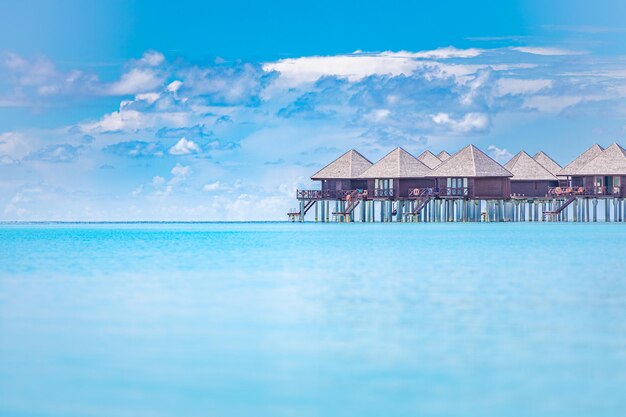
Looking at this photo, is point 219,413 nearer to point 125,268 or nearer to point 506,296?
point 506,296

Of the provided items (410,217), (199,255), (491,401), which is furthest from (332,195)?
(491,401)

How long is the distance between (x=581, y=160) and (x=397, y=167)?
13.3 metres

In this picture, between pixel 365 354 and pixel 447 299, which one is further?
pixel 447 299

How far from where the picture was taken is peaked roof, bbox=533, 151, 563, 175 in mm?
72969

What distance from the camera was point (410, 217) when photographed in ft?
249

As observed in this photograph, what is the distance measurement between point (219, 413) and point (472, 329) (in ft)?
18.9

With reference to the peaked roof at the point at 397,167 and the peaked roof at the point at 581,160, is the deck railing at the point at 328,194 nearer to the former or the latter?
the peaked roof at the point at 397,167

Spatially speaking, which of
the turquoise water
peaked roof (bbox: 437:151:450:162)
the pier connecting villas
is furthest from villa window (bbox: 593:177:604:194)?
the turquoise water

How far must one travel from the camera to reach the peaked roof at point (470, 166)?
209ft

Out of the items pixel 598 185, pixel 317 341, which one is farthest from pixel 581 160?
pixel 317 341

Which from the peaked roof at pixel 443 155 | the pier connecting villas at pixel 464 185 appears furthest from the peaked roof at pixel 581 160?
the peaked roof at pixel 443 155

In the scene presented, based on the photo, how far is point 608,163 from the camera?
214 ft

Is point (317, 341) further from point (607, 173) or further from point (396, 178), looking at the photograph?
Result: point (607, 173)

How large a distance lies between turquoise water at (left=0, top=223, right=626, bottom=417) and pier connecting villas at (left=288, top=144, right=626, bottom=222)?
125 feet
